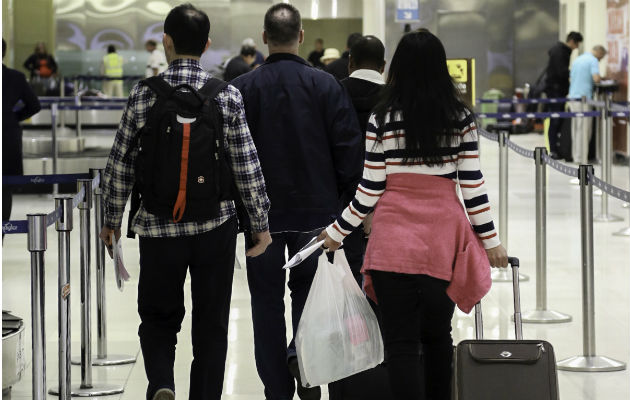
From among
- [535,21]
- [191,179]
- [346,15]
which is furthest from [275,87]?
[346,15]

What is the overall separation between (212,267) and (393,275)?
73 cm

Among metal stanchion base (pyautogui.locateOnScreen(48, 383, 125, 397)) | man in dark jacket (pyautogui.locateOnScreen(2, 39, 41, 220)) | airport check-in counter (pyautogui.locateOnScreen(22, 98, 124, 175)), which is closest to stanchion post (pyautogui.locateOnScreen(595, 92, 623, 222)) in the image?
man in dark jacket (pyautogui.locateOnScreen(2, 39, 41, 220))

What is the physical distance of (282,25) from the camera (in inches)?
183

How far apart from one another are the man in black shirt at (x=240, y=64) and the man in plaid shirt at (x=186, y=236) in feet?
31.4

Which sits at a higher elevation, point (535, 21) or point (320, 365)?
point (535, 21)

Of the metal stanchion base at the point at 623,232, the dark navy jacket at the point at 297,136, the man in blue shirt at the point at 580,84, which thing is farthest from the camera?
the man in blue shirt at the point at 580,84

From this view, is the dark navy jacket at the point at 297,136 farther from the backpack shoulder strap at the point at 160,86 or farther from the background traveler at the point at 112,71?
the background traveler at the point at 112,71

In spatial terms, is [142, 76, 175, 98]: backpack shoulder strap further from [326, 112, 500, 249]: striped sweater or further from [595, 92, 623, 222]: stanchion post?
[595, 92, 623, 222]: stanchion post

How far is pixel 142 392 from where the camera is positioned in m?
5.32

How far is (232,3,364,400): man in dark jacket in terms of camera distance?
4586mm

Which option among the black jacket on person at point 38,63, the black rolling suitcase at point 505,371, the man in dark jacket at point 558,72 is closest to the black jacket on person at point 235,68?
the man in dark jacket at point 558,72

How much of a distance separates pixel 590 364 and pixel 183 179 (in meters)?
2.76

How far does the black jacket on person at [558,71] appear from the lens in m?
18.8

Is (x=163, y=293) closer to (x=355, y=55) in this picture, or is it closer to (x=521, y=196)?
(x=355, y=55)
